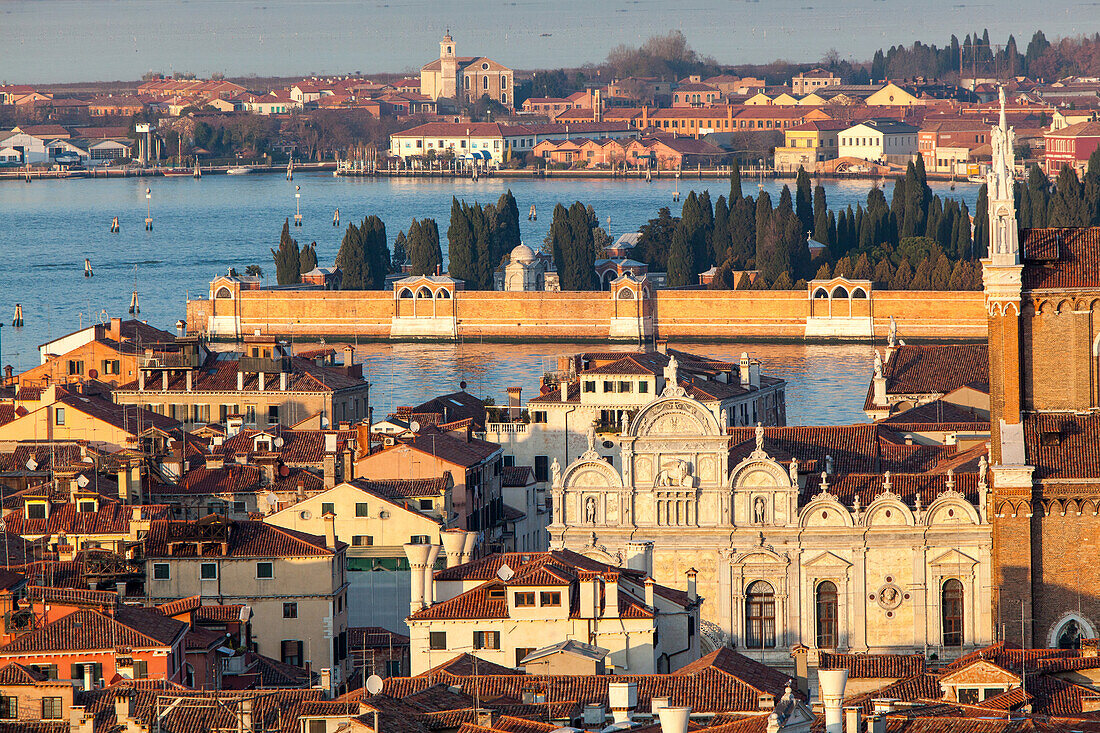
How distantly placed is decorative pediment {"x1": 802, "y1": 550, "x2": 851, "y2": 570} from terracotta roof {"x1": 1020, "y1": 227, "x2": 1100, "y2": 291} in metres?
3.50

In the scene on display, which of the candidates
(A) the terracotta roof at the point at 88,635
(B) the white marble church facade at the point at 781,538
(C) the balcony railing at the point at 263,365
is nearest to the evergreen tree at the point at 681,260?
(C) the balcony railing at the point at 263,365

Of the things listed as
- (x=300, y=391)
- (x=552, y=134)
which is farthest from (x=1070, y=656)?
(x=552, y=134)

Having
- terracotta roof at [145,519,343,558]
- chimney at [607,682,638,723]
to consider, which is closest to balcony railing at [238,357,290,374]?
terracotta roof at [145,519,343,558]

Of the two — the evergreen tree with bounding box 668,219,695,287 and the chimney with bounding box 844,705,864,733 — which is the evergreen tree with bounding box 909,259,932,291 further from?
the chimney with bounding box 844,705,864,733

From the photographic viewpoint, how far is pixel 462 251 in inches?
3322

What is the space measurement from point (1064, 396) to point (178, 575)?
30.1 ft

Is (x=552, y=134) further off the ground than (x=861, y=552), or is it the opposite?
(x=552, y=134)

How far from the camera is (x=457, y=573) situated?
2639cm

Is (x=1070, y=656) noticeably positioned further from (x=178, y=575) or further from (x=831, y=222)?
(x=831, y=222)

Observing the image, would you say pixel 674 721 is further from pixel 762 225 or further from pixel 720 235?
pixel 720 235

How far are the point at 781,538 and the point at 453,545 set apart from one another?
147 inches

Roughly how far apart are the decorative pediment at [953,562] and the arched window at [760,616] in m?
1.81

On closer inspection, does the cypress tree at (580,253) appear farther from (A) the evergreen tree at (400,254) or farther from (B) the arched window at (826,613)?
(B) the arched window at (826,613)

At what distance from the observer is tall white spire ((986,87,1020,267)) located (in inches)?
1145
